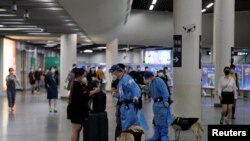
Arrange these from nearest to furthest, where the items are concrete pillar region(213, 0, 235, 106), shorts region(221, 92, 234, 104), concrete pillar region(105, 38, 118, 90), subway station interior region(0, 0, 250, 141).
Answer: subway station interior region(0, 0, 250, 141)
shorts region(221, 92, 234, 104)
concrete pillar region(213, 0, 235, 106)
concrete pillar region(105, 38, 118, 90)

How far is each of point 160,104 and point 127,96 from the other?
7.35 ft

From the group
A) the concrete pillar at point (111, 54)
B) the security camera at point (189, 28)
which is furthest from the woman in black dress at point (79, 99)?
the concrete pillar at point (111, 54)

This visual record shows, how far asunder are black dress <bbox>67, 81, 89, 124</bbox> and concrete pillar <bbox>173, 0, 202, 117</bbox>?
19.8 ft

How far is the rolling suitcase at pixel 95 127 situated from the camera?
902cm

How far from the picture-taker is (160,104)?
10.6 m

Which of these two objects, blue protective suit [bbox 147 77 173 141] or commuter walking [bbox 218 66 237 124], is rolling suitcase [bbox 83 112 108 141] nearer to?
blue protective suit [bbox 147 77 173 141]

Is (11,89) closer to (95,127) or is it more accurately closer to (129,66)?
(129,66)

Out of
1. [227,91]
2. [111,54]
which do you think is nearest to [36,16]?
[227,91]

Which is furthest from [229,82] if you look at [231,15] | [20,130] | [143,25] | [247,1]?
[143,25]

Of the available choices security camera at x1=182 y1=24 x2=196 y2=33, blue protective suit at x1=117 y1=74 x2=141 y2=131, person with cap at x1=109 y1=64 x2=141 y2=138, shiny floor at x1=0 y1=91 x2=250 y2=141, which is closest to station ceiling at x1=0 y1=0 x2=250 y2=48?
shiny floor at x1=0 y1=91 x2=250 y2=141

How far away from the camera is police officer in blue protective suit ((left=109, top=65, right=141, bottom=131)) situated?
8.44 m

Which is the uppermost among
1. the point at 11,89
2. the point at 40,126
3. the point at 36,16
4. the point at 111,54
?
the point at 36,16

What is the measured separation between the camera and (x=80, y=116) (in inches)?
357

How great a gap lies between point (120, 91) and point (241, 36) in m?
34.7
